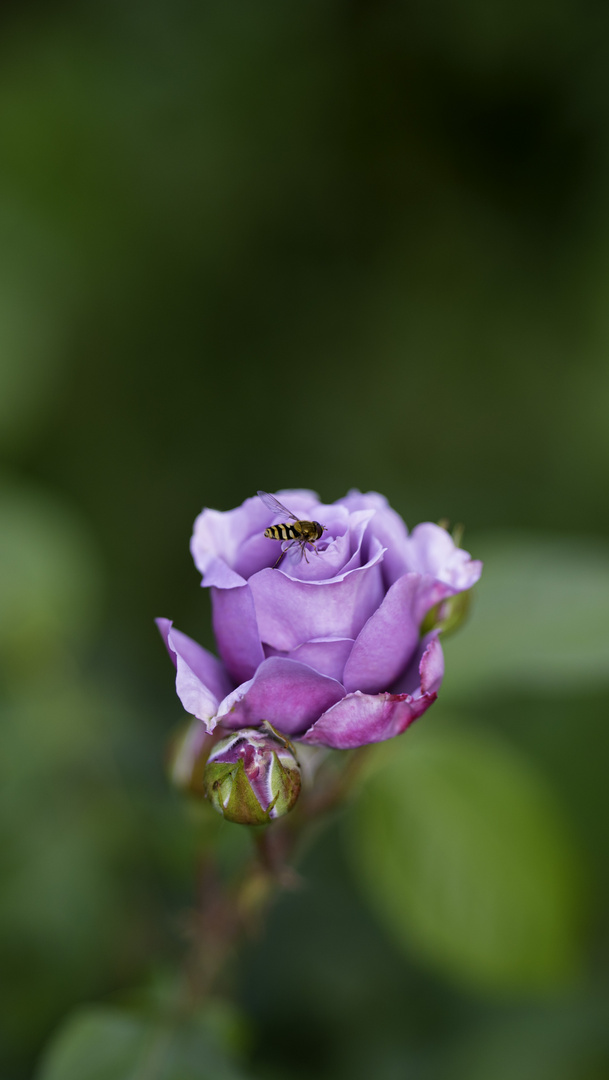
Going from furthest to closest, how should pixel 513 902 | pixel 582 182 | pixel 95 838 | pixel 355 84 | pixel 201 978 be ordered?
1. pixel 355 84
2. pixel 582 182
3. pixel 95 838
4. pixel 513 902
5. pixel 201 978

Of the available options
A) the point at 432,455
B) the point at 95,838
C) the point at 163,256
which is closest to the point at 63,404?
the point at 163,256

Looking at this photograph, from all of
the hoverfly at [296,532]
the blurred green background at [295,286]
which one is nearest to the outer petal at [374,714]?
the hoverfly at [296,532]

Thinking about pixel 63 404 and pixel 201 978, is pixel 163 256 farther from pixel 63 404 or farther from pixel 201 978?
pixel 201 978

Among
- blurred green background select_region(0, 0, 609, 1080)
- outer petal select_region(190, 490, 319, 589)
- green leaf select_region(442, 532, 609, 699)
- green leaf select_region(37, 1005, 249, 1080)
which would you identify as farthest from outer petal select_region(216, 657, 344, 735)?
blurred green background select_region(0, 0, 609, 1080)

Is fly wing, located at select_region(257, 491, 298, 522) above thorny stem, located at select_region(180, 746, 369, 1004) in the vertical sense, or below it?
above

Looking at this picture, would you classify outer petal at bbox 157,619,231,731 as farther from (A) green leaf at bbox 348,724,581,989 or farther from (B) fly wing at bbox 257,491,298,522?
(A) green leaf at bbox 348,724,581,989

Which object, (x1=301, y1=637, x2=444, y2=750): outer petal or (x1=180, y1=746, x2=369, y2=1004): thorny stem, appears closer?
(x1=301, y1=637, x2=444, y2=750): outer petal
